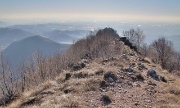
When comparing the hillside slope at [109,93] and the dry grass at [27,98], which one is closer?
the hillside slope at [109,93]

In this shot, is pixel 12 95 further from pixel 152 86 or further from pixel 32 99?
pixel 152 86

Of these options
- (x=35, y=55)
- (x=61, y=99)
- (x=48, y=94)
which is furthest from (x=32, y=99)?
(x=35, y=55)

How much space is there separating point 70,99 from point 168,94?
23.5ft

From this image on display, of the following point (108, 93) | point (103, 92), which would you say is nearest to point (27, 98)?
point (103, 92)

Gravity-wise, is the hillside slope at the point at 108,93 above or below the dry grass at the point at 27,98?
above

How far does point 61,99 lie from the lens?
1831cm

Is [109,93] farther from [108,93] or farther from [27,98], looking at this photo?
[27,98]

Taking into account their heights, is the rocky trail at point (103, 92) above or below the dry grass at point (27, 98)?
above

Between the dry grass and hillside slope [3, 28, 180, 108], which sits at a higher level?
hillside slope [3, 28, 180, 108]

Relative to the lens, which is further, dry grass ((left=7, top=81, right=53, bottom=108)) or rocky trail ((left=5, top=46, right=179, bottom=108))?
dry grass ((left=7, top=81, right=53, bottom=108))

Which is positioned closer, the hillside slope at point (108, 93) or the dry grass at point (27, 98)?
the hillside slope at point (108, 93)

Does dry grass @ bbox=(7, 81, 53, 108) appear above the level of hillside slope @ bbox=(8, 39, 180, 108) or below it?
below

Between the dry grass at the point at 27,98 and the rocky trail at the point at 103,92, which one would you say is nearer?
the rocky trail at the point at 103,92

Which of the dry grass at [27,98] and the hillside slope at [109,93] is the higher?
the hillside slope at [109,93]
